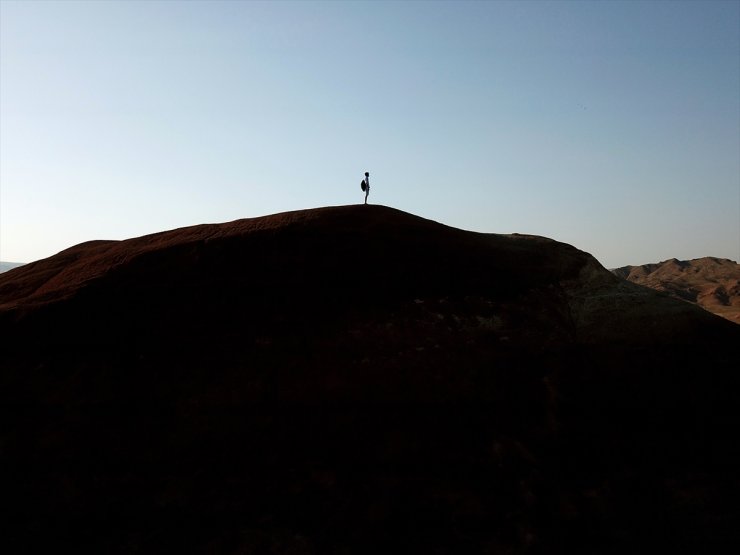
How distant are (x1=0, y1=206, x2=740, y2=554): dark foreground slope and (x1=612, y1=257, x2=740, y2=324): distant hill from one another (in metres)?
34.9

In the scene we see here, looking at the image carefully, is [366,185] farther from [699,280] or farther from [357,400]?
[699,280]

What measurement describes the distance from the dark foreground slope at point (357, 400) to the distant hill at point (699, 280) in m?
34.9

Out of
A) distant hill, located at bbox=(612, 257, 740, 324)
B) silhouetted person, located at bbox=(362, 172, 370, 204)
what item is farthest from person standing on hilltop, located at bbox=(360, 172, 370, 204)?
distant hill, located at bbox=(612, 257, 740, 324)

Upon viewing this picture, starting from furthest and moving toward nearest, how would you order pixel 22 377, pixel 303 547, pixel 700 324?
pixel 700 324 < pixel 22 377 < pixel 303 547

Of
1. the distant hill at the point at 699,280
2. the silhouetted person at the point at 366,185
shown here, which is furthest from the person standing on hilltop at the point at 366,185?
the distant hill at the point at 699,280

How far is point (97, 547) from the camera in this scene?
8.56 m

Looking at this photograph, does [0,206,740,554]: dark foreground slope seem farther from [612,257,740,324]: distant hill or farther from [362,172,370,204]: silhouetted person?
[612,257,740,324]: distant hill

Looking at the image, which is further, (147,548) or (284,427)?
(284,427)

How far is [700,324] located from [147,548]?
10.8 m

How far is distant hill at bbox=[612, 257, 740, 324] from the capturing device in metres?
55.3

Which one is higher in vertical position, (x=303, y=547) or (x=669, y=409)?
(x=669, y=409)

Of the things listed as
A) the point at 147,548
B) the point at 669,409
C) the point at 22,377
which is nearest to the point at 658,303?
the point at 669,409

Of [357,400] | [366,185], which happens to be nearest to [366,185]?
[366,185]

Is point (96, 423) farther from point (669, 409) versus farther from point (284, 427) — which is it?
point (669, 409)
